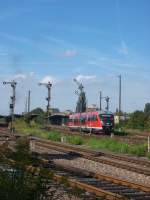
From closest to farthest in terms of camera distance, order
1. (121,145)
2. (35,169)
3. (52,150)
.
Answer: (35,169), (52,150), (121,145)

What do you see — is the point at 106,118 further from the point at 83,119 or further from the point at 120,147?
the point at 120,147

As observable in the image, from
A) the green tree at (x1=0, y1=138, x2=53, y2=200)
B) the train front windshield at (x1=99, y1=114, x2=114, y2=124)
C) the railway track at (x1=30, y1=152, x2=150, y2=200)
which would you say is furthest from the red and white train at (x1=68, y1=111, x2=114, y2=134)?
the green tree at (x1=0, y1=138, x2=53, y2=200)

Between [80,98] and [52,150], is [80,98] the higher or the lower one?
the higher one

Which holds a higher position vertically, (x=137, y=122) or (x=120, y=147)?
(x=137, y=122)

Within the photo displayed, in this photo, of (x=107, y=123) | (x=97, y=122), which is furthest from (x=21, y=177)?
(x=97, y=122)

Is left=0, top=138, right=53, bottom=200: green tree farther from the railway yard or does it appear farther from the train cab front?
the train cab front

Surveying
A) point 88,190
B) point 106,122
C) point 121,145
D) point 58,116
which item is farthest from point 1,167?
point 58,116

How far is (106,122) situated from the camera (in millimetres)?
61156

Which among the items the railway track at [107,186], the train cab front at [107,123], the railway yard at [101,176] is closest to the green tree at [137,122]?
the train cab front at [107,123]

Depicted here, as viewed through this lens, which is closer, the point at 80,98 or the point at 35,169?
the point at 35,169

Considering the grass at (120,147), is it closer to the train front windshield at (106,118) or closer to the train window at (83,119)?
the train front windshield at (106,118)

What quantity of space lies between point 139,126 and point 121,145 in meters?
51.3

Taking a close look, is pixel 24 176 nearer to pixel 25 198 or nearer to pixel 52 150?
pixel 25 198

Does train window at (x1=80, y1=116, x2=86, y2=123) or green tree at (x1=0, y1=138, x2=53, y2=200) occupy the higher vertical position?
train window at (x1=80, y1=116, x2=86, y2=123)
